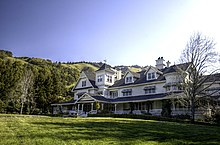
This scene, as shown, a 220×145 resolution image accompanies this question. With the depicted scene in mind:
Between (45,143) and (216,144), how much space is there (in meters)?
7.64

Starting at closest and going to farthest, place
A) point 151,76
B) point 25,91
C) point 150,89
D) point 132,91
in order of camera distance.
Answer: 1. point 150,89
2. point 151,76
3. point 132,91
4. point 25,91

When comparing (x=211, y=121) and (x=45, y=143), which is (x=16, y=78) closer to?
(x=211, y=121)

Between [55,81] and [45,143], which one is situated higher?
[55,81]

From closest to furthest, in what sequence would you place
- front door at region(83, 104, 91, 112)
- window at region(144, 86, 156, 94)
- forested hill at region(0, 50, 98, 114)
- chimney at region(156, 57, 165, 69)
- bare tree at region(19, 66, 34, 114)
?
window at region(144, 86, 156, 94) → front door at region(83, 104, 91, 112) → bare tree at region(19, 66, 34, 114) → forested hill at region(0, 50, 98, 114) → chimney at region(156, 57, 165, 69)

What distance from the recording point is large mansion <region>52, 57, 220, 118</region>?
35138 millimetres

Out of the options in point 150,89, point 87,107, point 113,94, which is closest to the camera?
point 150,89

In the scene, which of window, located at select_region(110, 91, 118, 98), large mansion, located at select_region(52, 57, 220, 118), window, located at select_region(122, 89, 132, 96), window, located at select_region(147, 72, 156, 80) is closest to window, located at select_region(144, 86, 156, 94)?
large mansion, located at select_region(52, 57, 220, 118)

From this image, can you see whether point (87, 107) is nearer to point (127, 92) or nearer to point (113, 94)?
point (113, 94)

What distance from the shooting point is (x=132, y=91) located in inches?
1727

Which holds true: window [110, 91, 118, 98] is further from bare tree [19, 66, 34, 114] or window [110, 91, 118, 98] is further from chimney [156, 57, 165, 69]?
bare tree [19, 66, 34, 114]

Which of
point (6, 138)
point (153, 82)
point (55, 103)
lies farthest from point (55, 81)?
point (6, 138)

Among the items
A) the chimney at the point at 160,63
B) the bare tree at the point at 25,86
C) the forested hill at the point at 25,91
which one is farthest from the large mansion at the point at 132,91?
the bare tree at the point at 25,86

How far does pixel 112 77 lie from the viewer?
164 feet

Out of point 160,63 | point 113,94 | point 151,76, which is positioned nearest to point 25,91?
point 113,94
